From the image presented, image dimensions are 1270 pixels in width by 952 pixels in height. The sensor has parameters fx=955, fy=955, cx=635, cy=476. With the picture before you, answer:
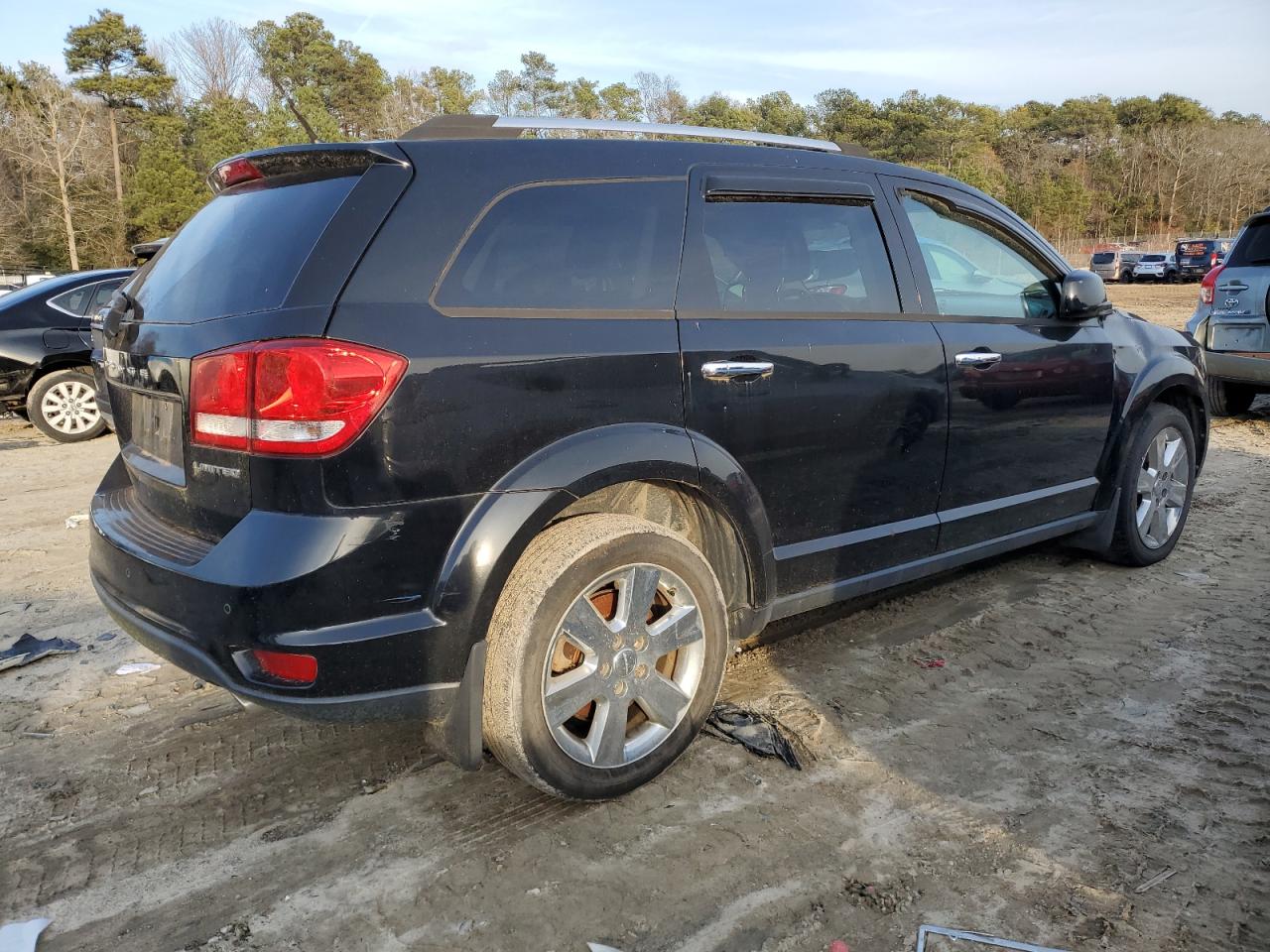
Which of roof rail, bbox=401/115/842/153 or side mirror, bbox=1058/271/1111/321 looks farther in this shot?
side mirror, bbox=1058/271/1111/321

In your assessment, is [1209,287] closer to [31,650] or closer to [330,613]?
[330,613]

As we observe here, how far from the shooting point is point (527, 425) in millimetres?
2547

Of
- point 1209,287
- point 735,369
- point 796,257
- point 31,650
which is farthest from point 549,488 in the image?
point 1209,287

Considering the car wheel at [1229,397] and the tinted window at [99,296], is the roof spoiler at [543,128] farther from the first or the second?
the tinted window at [99,296]

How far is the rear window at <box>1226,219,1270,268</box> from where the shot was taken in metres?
8.22

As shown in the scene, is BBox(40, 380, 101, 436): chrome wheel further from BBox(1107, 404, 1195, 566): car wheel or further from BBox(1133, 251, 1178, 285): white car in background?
BBox(1133, 251, 1178, 285): white car in background

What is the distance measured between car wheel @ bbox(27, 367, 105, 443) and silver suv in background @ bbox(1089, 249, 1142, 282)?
43327 millimetres

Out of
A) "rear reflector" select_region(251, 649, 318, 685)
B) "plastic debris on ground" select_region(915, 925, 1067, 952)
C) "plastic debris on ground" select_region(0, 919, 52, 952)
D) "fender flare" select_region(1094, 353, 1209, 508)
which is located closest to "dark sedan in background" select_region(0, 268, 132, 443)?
"plastic debris on ground" select_region(0, 919, 52, 952)

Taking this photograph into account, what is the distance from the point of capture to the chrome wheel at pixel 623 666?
268 centimetres

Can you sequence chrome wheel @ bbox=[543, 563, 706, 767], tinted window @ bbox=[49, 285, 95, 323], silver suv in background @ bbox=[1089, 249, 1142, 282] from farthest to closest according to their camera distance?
silver suv in background @ bbox=[1089, 249, 1142, 282]
tinted window @ bbox=[49, 285, 95, 323]
chrome wheel @ bbox=[543, 563, 706, 767]

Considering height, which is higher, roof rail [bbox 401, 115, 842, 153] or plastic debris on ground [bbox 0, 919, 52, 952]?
roof rail [bbox 401, 115, 842, 153]

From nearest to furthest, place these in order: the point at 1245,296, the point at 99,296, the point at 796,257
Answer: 1. the point at 796,257
2. the point at 1245,296
3. the point at 99,296

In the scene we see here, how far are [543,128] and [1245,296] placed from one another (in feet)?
25.3

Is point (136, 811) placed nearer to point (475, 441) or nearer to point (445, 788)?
point (445, 788)
